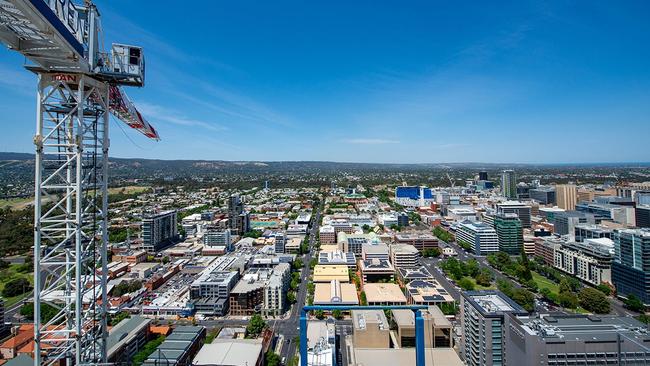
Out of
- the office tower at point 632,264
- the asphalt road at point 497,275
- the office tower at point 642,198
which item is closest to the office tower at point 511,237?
the asphalt road at point 497,275

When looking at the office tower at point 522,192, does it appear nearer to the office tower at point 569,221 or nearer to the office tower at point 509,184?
the office tower at point 509,184

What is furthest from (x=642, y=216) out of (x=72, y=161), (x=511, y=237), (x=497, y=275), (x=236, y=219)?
(x=72, y=161)

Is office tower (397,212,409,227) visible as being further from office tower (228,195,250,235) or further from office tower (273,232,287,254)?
office tower (228,195,250,235)

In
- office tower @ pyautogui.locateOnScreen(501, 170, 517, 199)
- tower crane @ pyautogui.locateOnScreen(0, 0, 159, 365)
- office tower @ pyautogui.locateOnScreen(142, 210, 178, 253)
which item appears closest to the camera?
tower crane @ pyautogui.locateOnScreen(0, 0, 159, 365)

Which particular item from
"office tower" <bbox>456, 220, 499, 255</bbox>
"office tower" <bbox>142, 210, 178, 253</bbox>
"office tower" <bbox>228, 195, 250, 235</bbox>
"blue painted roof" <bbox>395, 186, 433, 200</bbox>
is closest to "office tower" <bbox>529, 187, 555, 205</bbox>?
"blue painted roof" <bbox>395, 186, 433, 200</bbox>

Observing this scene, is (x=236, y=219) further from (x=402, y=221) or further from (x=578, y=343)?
(x=578, y=343)

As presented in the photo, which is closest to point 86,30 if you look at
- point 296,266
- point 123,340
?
point 123,340
